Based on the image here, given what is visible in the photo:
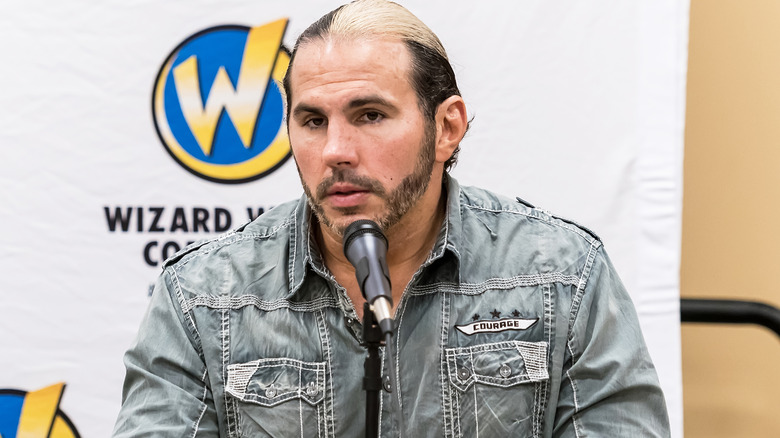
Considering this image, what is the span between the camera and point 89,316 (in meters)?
2.01

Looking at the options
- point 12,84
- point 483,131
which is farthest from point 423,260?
point 12,84

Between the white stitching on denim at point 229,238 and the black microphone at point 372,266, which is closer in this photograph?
the black microphone at point 372,266

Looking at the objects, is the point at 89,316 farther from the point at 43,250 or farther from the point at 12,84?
the point at 12,84

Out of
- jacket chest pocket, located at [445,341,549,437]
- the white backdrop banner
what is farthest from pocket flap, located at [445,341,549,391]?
the white backdrop banner

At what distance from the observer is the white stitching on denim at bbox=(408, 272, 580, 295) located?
159 cm

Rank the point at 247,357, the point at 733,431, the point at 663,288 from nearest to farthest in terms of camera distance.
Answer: the point at 247,357 < the point at 663,288 < the point at 733,431

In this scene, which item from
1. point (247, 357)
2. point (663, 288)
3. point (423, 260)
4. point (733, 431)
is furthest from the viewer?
point (733, 431)

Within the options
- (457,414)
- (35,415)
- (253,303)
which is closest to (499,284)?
(457,414)

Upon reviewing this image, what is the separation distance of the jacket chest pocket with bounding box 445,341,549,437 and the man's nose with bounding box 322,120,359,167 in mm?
418

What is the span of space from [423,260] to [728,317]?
3.09ft

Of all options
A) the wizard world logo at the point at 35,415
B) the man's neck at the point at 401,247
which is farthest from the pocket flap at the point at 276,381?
the wizard world logo at the point at 35,415

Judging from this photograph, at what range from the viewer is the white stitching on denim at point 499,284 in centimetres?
159

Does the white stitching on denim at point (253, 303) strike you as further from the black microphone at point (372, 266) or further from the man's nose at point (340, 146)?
the black microphone at point (372, 266)

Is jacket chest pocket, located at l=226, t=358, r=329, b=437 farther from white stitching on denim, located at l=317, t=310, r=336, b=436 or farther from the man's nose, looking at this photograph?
the man's nose
